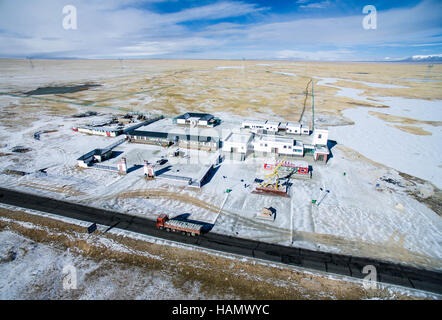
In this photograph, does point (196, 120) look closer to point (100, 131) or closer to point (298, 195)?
point (100, 131)

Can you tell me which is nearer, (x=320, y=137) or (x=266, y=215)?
(x=266, y=215)

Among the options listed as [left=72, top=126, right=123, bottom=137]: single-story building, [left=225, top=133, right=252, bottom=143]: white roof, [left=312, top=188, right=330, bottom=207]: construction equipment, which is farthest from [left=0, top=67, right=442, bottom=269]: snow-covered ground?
[left=225, top=133, right=252, bottom=143]: white roof

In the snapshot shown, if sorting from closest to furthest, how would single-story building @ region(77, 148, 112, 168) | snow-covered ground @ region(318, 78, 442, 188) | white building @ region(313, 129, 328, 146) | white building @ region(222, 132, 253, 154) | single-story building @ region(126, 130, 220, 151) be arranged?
single-story building @ region(77, 148, 112, 168) → snow-covered ground @ region(318, 78, 442, 188) → white building @ region(222, 132, 253, 154) → white building @ region(313, 129, 328, 146) → single-story building @ region(126, 130, 220, 151)

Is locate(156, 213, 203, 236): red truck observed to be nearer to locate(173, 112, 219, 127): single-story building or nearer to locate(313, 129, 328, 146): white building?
locate(313, 129, 328, 146): white building
